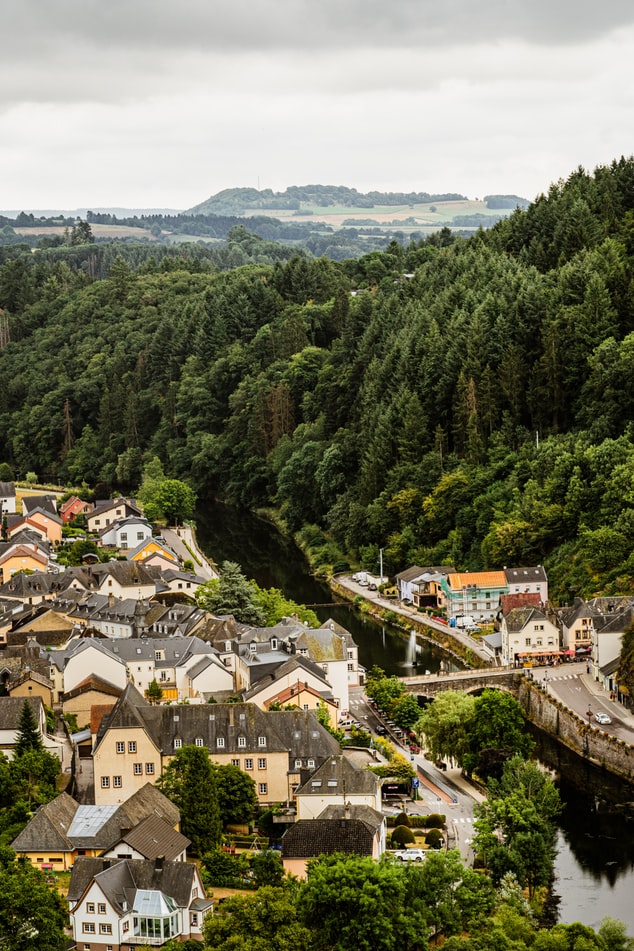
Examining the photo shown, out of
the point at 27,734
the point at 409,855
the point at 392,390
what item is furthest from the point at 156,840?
the point at 392,390

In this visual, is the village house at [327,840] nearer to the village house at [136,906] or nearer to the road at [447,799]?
the village house at [136,906]

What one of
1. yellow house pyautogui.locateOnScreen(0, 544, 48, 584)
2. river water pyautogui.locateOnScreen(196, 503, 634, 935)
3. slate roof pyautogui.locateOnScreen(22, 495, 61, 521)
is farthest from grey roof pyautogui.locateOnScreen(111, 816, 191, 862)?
slate roof pyautogui.locateOnScreen(22, 495, 61, 521)

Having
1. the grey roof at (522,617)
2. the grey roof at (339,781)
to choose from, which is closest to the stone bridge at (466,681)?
the grey roof at (522,617)

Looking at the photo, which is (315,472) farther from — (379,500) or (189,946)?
(189,946)

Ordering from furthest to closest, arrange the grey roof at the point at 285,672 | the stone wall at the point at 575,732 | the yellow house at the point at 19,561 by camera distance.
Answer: the yellow house at the point at 19,561 < the stone wall at the point at 575,732 < the grey roof at the point at 285,672

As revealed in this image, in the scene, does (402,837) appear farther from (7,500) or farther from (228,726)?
(7,500)
